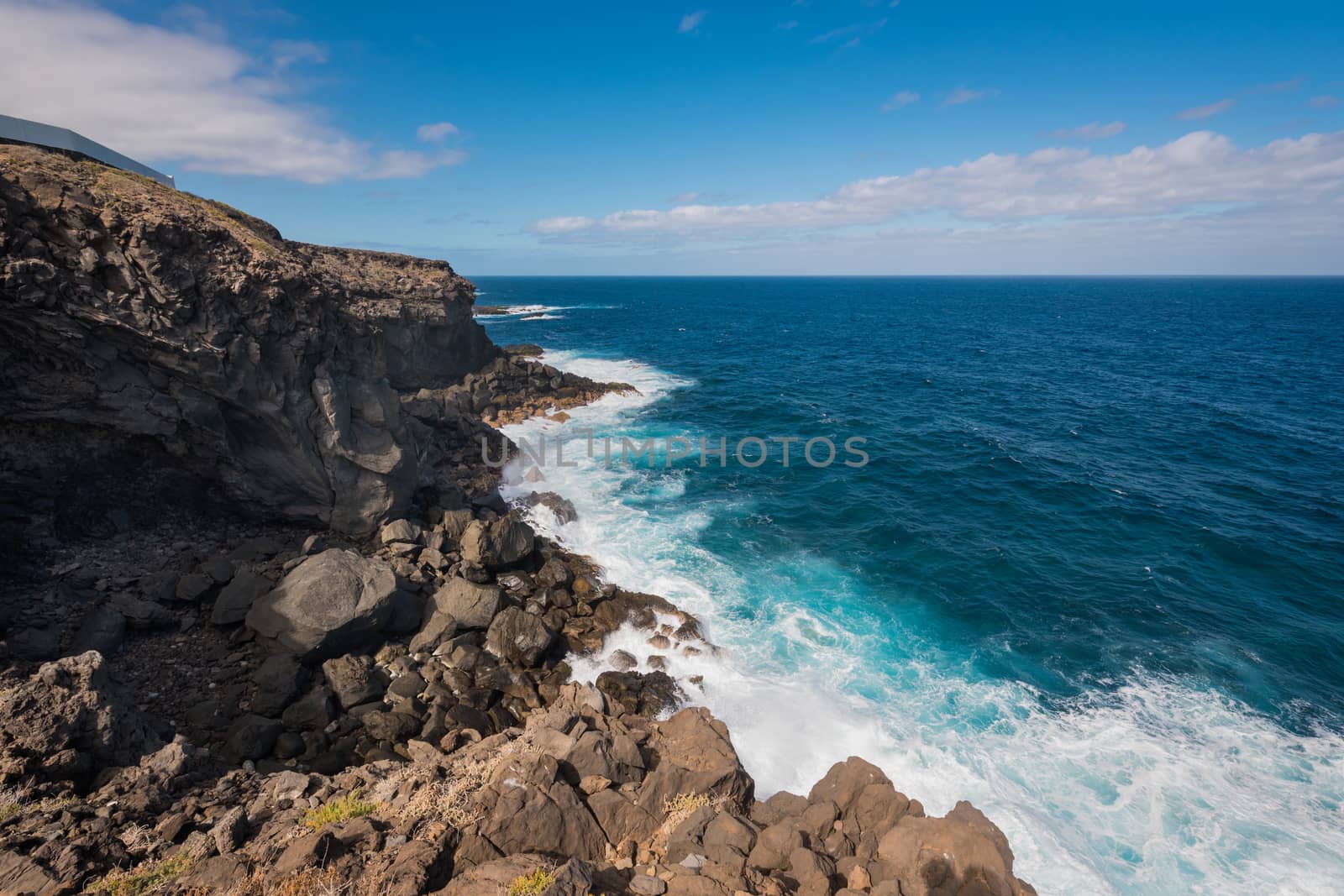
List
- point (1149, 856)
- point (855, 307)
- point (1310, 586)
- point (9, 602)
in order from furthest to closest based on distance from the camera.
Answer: point (855, 307) < point (1310, 586) < point (9, 602) < point (1149, 856)

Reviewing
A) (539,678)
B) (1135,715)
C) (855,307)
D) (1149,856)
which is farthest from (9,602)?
(855,307)

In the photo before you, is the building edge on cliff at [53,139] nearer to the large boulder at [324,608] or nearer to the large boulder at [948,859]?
the large boulder at [324,608]

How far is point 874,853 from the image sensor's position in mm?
14430

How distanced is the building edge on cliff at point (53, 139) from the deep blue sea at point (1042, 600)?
85.6 ft

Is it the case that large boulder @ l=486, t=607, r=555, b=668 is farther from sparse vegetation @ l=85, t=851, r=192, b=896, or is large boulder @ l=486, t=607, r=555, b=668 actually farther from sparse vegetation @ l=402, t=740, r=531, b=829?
sparse vegetation @ l=85, t=851, r=192, b=896

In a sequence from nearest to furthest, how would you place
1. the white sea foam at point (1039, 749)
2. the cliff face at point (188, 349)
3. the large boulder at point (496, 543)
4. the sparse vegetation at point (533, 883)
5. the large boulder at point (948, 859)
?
the sparse vegetation at point (533, 883) → the large boulder at point (948, 859) → the white sea foam at point (1039, 749) → the cliff face at point (188, 349) → the large boulder at point (496, 543)

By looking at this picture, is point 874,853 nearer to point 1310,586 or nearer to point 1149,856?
point 1149,856

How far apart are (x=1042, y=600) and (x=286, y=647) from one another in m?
30.7

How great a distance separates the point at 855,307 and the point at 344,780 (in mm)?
179337

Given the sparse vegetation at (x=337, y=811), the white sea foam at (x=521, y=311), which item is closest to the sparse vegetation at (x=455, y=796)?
the sparse vegetation at (x=337, y=811)

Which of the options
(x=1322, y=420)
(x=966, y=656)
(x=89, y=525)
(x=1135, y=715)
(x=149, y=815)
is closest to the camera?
(x=149, y=815)

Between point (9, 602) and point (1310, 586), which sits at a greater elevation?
point (9, 602)

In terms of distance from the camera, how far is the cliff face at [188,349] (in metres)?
19.6

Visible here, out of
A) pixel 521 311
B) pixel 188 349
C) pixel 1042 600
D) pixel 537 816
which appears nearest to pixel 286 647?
pixel 188 349
